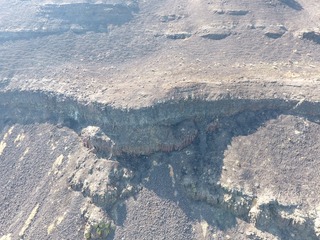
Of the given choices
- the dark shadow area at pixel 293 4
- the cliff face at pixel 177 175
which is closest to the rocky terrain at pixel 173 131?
the cliff face at pixel 177 175

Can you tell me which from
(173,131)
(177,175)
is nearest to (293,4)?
(173,131)

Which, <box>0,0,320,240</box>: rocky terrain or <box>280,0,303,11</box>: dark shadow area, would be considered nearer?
<box>0,0,320,240</box>: rocky terrain

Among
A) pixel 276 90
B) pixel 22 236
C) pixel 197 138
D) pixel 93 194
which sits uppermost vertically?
pixel 276 90

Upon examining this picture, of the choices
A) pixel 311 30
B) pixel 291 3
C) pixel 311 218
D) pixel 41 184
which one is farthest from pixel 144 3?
pixel 311 218

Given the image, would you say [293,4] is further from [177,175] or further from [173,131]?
[177,175]

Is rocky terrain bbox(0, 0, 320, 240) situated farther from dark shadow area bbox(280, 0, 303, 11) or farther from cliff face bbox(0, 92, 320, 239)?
dark shadow area bbox(280, 0, 303, 11)

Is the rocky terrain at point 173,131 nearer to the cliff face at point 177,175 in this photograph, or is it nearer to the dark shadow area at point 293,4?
the cliff face at point 177,175

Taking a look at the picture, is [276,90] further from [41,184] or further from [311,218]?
[41,184]

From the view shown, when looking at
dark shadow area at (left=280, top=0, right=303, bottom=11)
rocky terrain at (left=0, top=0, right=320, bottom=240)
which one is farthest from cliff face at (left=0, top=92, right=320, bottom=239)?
dark shadow area at (left=280, top=0, right=303, bottom=11)
